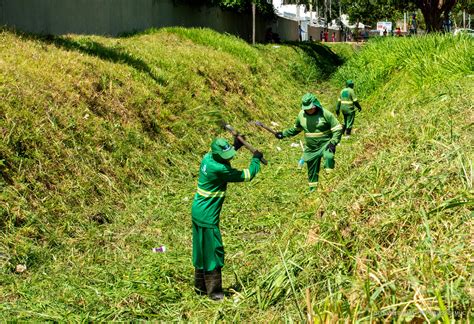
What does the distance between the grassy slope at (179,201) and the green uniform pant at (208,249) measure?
0.36 m

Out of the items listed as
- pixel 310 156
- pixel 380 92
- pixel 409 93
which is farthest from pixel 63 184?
pixel 380 92

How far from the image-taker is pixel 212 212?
231 inches

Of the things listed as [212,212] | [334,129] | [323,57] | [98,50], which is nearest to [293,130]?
[334,129]

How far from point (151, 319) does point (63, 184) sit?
3.20m

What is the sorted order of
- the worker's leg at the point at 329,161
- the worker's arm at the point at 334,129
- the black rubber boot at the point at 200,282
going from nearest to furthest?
the black rubber boot at the point at 200,282
the worker's leg at the point at 329,161
the worker's arm at the point at 334,129

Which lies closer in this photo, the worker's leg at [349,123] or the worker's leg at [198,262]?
the worker's leg at [198,262]

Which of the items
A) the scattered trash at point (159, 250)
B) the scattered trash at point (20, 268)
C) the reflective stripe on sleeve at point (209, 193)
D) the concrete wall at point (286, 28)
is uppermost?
the concrete wall at point (286, 28)

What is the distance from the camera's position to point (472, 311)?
3.56 meters

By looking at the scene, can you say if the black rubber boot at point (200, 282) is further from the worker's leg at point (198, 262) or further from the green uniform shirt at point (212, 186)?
the green uniform shirt at point (212, 186)

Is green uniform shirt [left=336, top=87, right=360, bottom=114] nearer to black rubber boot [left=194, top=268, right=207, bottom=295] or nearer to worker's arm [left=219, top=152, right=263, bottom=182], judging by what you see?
worker's arm [left=219, top=152, right=263, bottom=182]

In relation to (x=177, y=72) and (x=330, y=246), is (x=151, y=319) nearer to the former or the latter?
(x=330, y=246)

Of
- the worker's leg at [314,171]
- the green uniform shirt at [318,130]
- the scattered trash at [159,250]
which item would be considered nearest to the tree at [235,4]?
the green uniform shirt at [318,130]

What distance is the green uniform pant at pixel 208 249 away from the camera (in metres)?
5.82

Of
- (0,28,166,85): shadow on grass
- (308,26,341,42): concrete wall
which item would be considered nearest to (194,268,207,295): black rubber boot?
(0,28,166,85): shadow on grass
